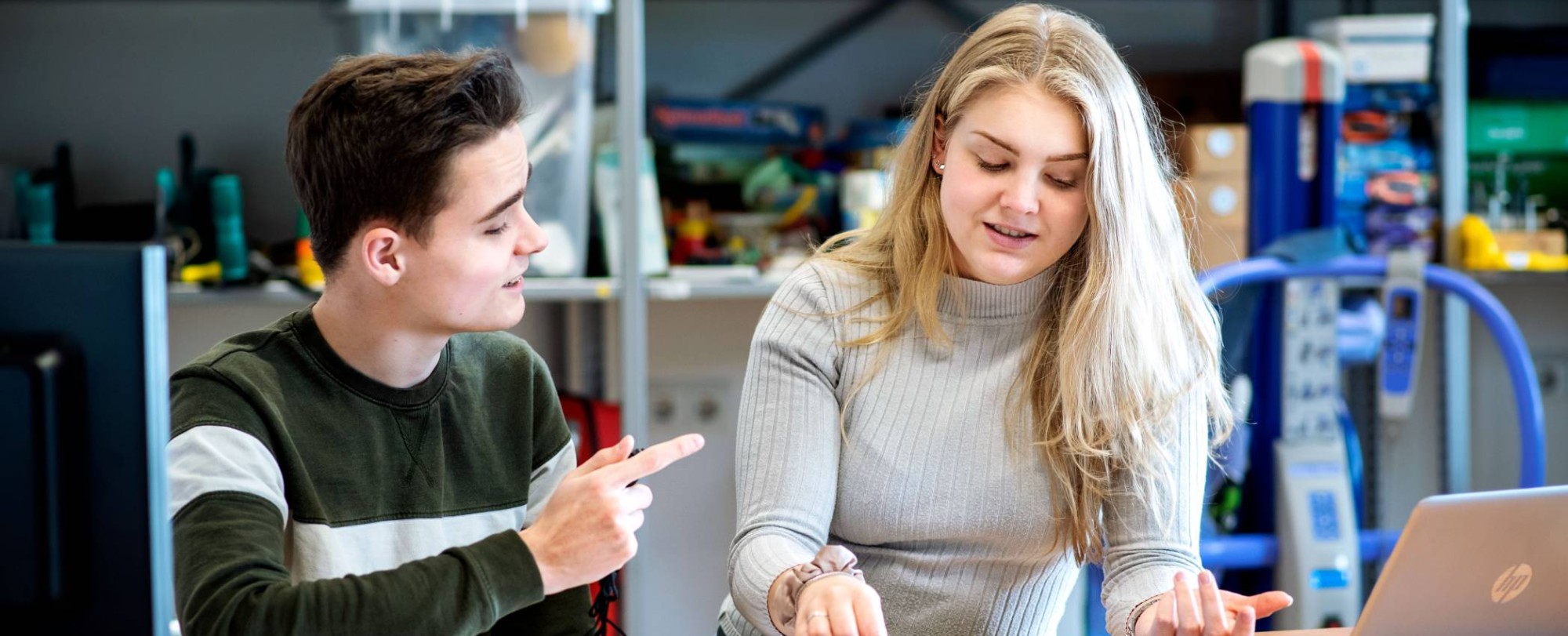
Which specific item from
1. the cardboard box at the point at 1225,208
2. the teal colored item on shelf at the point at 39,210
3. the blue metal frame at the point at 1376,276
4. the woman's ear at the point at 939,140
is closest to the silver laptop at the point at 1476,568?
the woman's ear at the point at 939,140

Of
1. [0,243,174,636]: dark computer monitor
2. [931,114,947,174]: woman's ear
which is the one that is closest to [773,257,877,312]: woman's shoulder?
[931,114,947,174]: woman's ear

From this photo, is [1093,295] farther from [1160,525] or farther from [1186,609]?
[1186,609]

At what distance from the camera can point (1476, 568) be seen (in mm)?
1009

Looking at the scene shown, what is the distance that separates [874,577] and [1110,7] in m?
1.93

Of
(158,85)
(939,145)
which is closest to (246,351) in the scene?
(939,145)

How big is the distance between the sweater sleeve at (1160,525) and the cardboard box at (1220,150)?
1313 millimetres

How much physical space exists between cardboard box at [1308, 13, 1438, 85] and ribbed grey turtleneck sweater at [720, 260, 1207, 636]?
1513 millimetres

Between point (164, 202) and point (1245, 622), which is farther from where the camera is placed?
point (164, 202)

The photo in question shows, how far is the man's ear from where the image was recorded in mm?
1060

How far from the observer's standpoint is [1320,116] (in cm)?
237

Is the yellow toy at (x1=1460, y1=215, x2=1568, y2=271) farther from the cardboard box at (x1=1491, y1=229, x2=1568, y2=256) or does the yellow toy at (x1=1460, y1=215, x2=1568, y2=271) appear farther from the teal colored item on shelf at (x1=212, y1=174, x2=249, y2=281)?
the teal colored item on shelf at (x1=212, y1=174, x2=249, y2=281)

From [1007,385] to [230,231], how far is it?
152 centimetres

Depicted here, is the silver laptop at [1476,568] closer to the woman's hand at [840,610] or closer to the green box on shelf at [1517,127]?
the woman's hand at [840,610]

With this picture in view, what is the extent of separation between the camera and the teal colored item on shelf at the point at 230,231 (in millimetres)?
2289
